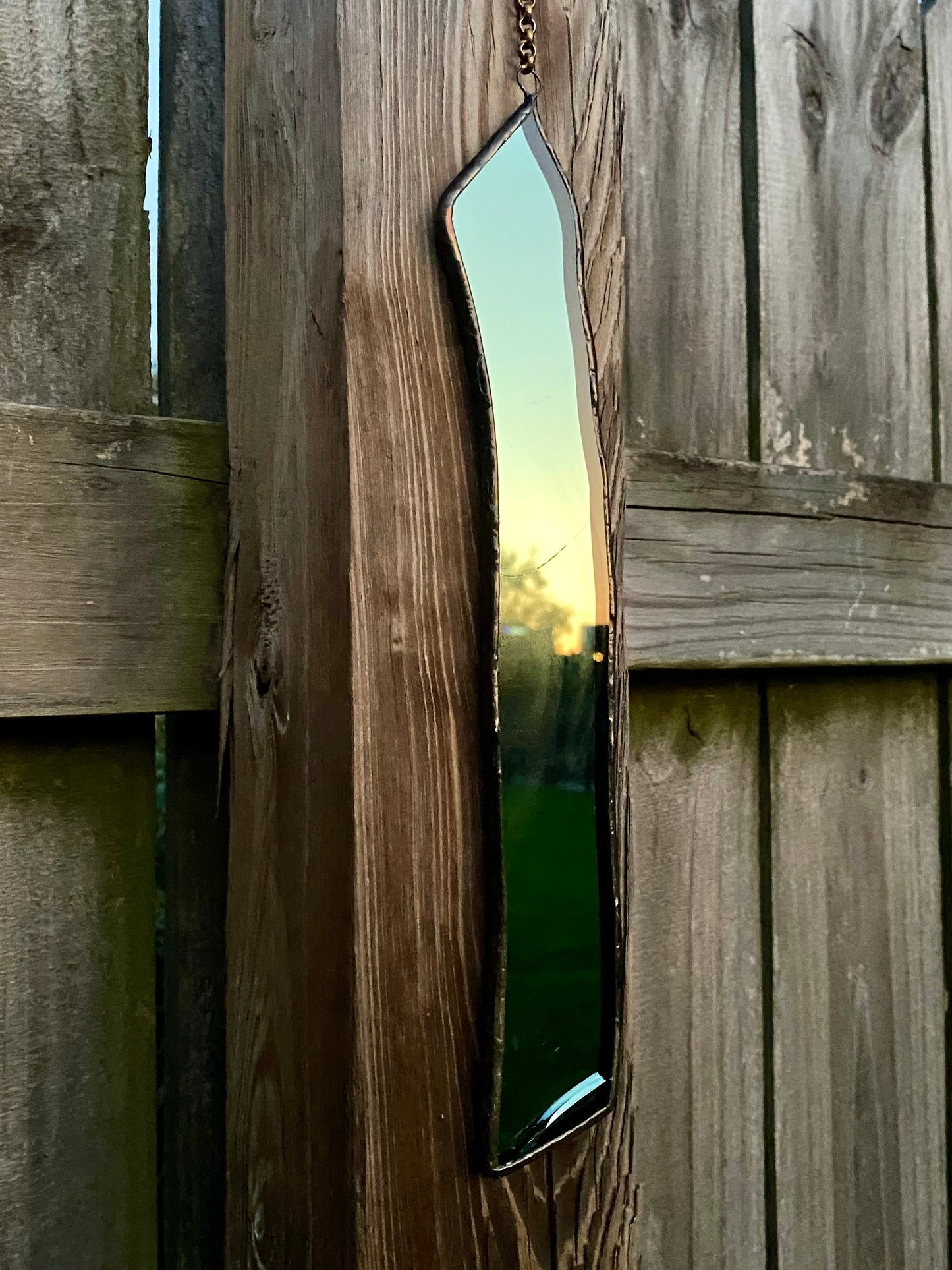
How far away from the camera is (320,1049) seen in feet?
2.05

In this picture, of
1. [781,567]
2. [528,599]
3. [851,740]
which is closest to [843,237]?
[781,567]

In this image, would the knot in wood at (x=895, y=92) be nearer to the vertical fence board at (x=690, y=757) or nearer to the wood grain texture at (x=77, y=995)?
the vertical fence board at (x=690, y=757)

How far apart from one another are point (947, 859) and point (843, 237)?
0.71 m

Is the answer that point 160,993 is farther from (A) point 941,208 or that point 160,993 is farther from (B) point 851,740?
(A) point 941,208

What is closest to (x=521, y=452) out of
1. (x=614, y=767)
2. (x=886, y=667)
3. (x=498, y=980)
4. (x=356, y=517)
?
(x=356, y=517)

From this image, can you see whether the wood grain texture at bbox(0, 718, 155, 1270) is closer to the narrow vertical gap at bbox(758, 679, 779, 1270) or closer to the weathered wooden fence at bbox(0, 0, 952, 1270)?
the weathered wooden fence at bbox(0, 0, 952, 1270)

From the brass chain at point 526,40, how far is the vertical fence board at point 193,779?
24 centimetres

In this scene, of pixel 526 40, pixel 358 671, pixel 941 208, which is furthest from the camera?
pixel 941 208

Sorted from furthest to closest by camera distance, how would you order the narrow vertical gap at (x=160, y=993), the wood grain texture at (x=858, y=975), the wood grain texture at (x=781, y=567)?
the wood grain texture at (x=858, y=975), the wood grain texture at (x=781, y=567), the narrow vertical gap at (x=160, y=993)

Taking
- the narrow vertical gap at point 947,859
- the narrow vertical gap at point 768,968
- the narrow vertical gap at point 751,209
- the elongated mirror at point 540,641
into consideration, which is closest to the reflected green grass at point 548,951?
the elongated mirror at point 540,641

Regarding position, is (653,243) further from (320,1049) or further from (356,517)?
(320,1049)

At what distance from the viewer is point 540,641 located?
2.21 ft

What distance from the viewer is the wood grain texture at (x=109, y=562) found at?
644 millimetres

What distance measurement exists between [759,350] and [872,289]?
7.5 inches
